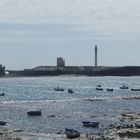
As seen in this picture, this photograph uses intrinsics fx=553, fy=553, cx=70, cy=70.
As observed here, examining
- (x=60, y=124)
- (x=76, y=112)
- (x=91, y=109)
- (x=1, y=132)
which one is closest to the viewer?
(x=1, y=132)

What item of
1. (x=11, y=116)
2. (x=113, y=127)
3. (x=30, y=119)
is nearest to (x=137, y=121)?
(x=113, y=127)

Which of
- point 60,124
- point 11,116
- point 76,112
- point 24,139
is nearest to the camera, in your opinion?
point 24,139

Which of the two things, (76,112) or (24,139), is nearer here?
(24,139)

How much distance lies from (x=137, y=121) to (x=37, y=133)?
24.3m

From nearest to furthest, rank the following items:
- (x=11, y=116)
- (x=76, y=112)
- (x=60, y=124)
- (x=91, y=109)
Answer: (x=60, y=124), (x=11, y=116), (x=76, y=112), (x=91, y=109)

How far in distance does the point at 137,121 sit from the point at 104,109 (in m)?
32.1

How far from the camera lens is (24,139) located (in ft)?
232

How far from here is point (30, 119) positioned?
10256 cm

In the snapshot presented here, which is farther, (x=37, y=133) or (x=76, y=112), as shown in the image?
(x=76, y=112)

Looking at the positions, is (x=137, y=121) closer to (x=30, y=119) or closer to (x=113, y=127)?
(x=113, y=127)

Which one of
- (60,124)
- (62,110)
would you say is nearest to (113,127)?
(60,124)

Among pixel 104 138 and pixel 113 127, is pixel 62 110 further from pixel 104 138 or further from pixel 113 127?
pixel 104 138

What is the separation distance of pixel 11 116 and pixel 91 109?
24.8 metres

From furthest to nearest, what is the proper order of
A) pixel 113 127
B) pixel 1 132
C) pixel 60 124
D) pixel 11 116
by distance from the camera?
pixel 11 116, pixel 60 124, pixel 113 127, pixel 1 132
